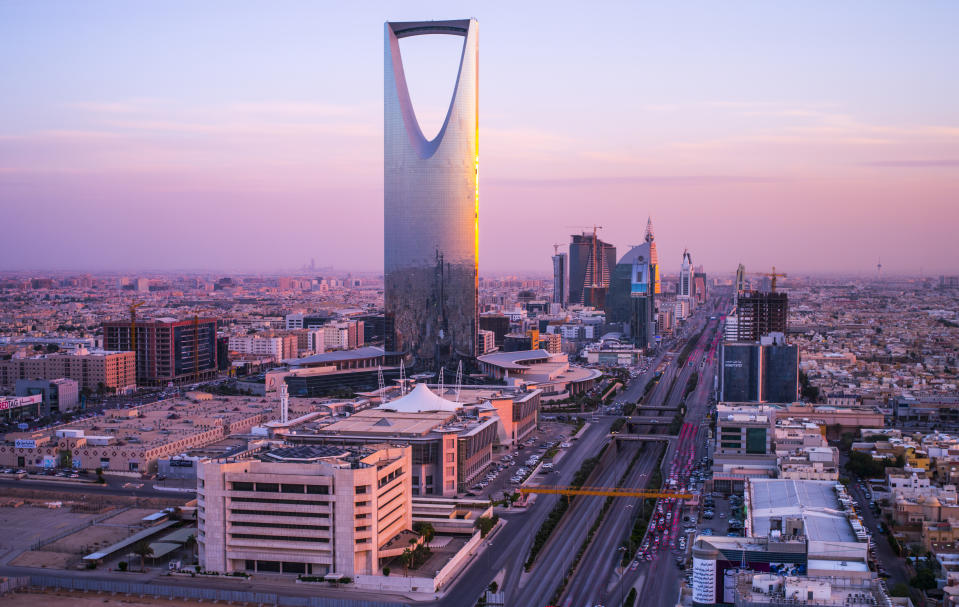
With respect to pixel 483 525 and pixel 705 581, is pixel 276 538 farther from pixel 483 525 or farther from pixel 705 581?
pixel 705 581

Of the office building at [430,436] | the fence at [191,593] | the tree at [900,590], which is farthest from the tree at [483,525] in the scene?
the tree at [900,590]

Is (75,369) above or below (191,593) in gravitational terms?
above

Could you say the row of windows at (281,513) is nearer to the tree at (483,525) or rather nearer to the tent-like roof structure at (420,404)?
the tree at (483,525)

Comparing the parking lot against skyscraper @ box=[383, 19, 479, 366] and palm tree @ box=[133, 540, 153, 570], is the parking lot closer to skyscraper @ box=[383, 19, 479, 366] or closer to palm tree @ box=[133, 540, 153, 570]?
palm tree @ box=[133, 540, 153, 570]

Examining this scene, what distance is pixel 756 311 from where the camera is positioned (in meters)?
63.0

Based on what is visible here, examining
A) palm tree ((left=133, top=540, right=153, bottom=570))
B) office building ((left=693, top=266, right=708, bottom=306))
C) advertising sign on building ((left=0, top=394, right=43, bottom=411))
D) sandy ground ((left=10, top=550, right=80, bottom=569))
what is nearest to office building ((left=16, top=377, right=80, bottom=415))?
advertising sign on building ((left=0, top=394, right=43, bottom=411))

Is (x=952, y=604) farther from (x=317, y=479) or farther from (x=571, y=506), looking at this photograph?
(x=317, y=479)

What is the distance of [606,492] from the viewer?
129 ft

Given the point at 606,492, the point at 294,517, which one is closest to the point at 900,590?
the point at 606,492

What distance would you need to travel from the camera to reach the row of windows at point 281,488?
29297 millimetres

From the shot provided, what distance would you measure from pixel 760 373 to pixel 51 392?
4057 centimetres

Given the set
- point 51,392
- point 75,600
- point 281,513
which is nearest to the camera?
point 75,600

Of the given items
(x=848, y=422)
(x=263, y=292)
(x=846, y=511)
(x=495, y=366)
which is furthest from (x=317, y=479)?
(x=263, y=292)

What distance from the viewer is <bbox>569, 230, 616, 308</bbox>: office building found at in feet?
479
